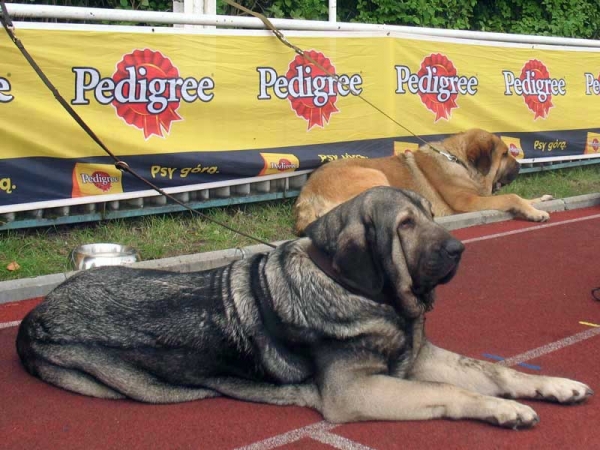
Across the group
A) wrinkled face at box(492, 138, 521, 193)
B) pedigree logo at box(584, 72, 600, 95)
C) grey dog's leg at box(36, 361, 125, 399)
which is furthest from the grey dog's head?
pedigree logo at box(584, 72, 600, 95)

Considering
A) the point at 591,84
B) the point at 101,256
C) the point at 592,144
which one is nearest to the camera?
the point at 101,256

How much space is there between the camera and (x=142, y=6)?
11992 millimetres

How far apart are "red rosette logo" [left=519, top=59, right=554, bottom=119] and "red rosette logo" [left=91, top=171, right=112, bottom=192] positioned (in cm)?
703

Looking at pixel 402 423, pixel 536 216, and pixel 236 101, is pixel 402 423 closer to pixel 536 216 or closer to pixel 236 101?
pixel 236 101

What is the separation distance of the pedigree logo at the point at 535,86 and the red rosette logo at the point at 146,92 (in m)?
5.80

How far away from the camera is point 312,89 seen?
10008 mm

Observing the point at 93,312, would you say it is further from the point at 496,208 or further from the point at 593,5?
the point at 593,5

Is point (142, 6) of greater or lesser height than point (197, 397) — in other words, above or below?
above

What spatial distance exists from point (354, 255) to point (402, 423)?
3.09 feet

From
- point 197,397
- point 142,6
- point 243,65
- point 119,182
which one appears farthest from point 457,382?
point 142,6

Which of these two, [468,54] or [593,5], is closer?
[468,54]

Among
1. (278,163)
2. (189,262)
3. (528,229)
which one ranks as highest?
(278,163)

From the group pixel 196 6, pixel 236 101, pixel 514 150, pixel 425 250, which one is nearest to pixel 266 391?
pixel 425 250

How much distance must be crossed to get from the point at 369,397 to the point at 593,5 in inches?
604
